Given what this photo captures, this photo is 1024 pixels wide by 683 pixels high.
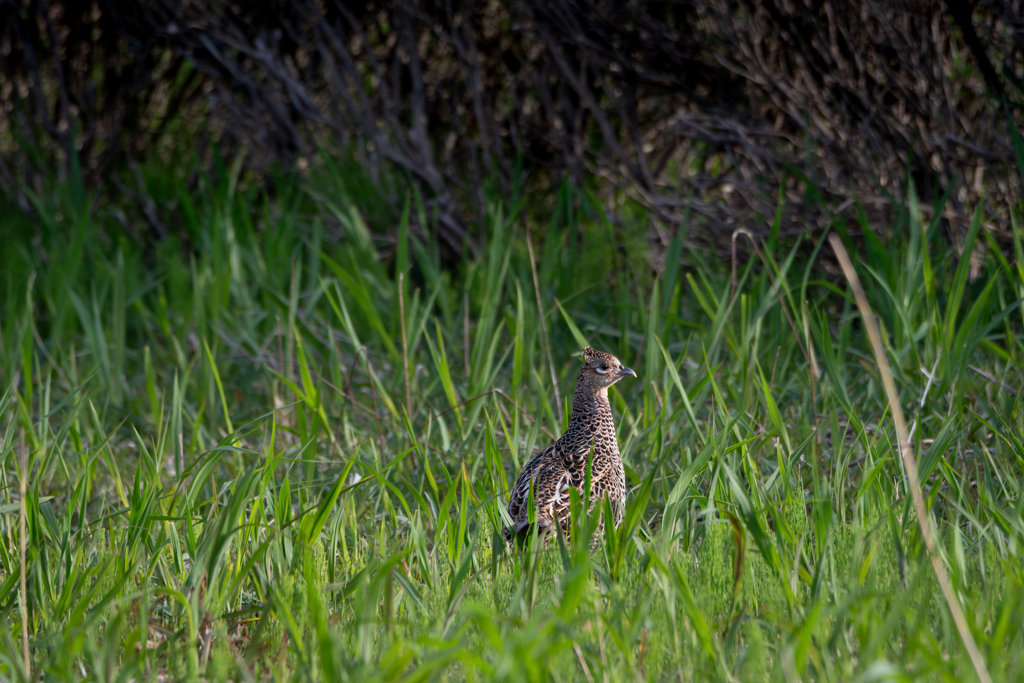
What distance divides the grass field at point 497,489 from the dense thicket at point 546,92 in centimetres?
45

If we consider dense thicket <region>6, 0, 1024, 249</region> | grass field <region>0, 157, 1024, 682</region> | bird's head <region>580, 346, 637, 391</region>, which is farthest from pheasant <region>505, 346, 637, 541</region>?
dense thicket <region>6, 0, 1024, 249</region>

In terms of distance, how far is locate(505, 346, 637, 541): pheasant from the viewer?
9.54 ft

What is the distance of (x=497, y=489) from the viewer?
289cm

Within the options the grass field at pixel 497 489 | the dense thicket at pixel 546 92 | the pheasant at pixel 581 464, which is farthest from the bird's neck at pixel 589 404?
the dense thicket at pixel 546 92

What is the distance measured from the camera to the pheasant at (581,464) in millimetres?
2908

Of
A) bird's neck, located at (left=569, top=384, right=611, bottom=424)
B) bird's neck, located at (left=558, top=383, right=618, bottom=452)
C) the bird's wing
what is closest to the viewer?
the bird's wing

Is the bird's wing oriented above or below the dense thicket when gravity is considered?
below

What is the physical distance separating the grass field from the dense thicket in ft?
1.46

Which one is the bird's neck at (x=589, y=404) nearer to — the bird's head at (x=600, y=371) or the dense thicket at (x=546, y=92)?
the bird's head at (x=600, y=371)

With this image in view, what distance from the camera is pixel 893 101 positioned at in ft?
17.5

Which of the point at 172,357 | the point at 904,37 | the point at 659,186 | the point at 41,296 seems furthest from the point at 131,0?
the point at 904,37

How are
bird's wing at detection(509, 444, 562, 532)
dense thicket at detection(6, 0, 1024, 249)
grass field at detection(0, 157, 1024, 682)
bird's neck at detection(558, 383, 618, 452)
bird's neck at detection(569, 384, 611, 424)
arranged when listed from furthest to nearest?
dense thicket at detection(6, 0, 1024, 249), bird's neck at detection(569, 384, 611, 424), bird's neck at detection(558, 383, 618, 452), bird's wing at detection(509, 444, 562, 532), grass field at detection(0, 157, 1024, 682)

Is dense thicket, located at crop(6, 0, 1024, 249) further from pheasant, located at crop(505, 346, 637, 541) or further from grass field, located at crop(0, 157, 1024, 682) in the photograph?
pheasant, located at crop(505, 346, 637, 541)

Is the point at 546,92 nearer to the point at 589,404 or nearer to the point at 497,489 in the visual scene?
the point at 589,404
